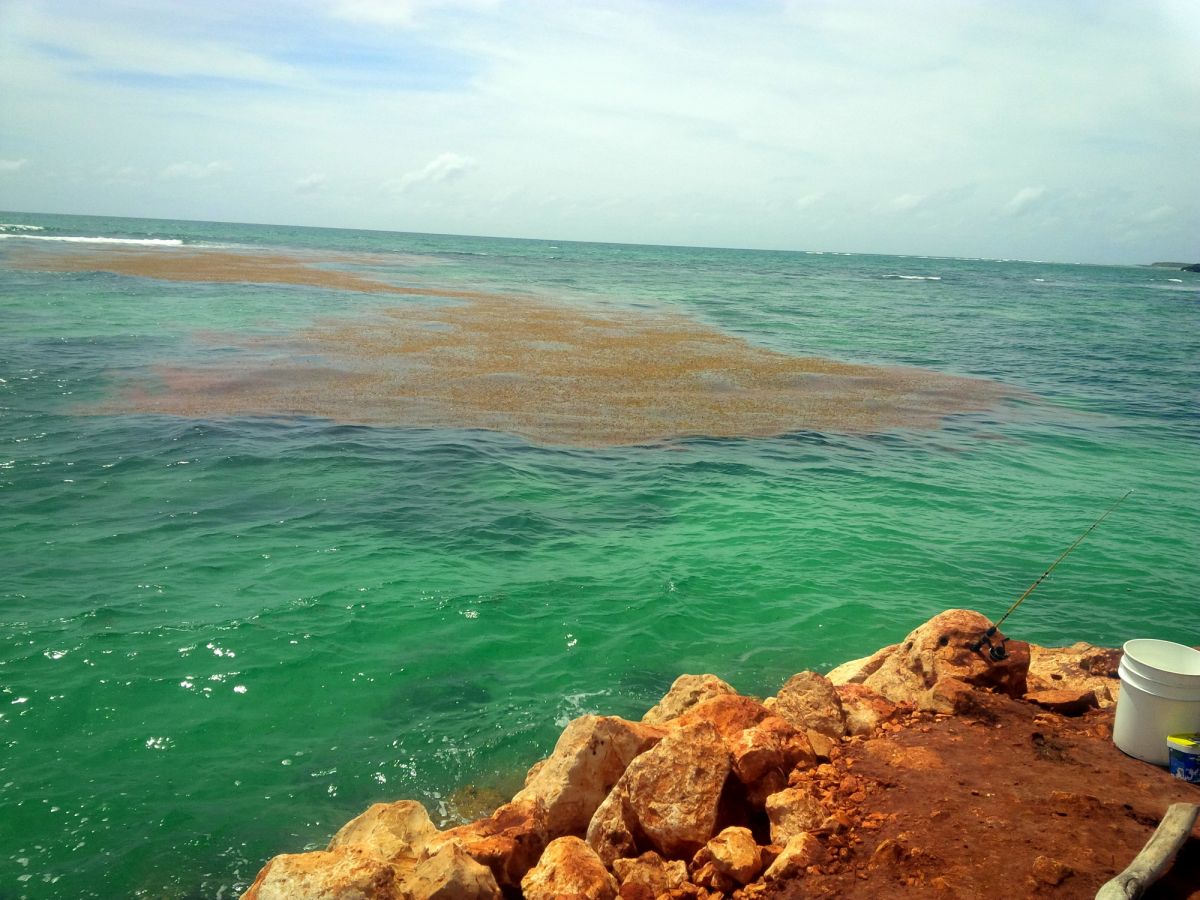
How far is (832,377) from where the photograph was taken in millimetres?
24609

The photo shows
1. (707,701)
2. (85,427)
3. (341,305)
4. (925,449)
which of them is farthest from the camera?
(341,305)

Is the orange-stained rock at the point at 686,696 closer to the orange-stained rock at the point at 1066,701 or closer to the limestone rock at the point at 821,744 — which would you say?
the limestone rock at the point at 821,744

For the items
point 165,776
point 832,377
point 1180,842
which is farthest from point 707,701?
point 832,377

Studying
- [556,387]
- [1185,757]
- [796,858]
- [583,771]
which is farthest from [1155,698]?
[556,387]

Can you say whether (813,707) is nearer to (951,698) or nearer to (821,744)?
(821,744)

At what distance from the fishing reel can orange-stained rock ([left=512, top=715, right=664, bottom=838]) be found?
282cm

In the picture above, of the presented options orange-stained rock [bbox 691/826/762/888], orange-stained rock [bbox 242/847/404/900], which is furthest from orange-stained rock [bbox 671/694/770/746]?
orange-stained rock [bbox 242/847/404/900]

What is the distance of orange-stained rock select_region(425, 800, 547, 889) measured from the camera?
506cm

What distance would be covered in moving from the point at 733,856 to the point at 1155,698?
2.99 metres

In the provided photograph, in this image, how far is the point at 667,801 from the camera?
17.0 feet

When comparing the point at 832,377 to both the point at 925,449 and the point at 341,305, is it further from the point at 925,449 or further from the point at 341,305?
the point at 341,305

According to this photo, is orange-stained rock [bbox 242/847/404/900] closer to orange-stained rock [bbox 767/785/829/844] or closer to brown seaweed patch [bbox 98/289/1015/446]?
orange-stained rock [bbox 767/785/829/844]

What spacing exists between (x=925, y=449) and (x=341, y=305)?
26465 millimetres

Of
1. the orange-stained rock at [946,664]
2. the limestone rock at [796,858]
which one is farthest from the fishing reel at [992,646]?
the limestone rock at [796,858]
